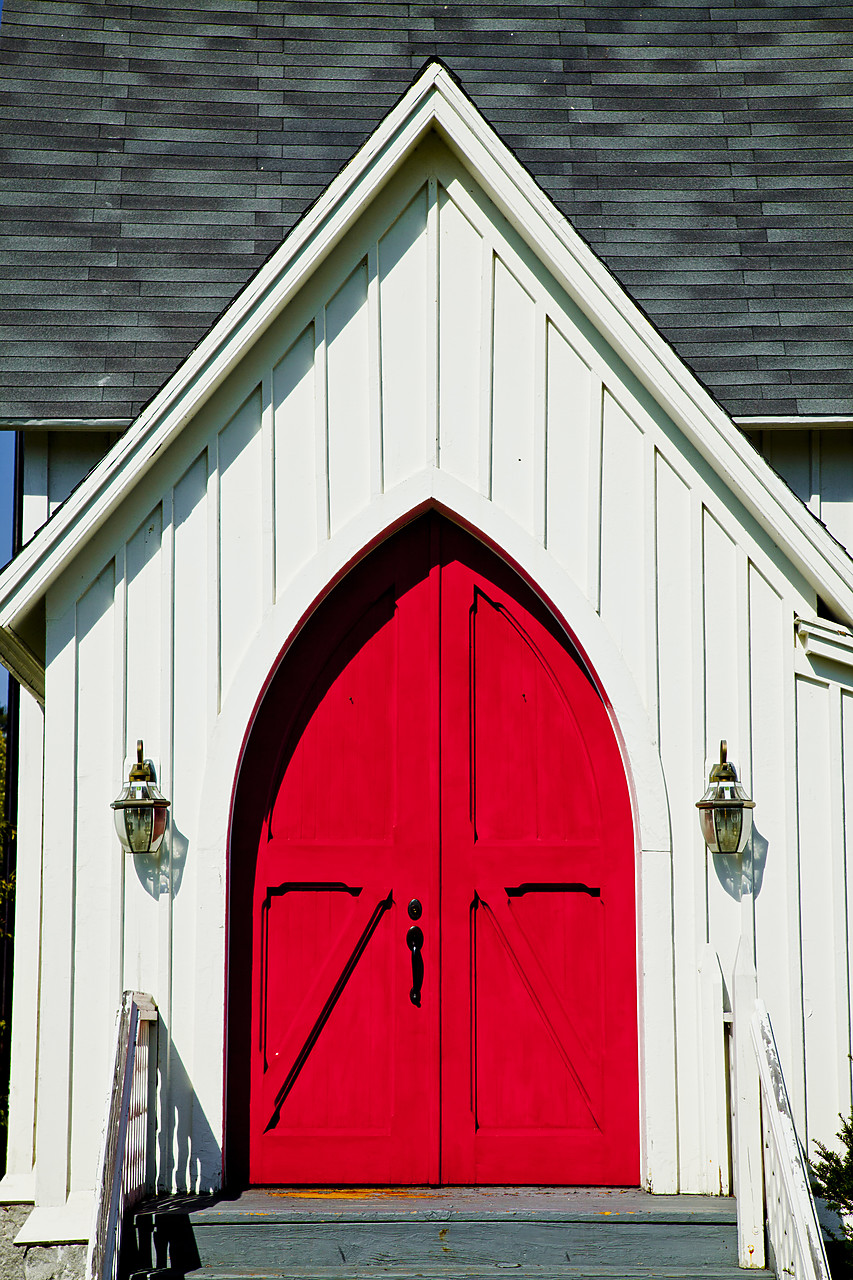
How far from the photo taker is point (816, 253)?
340 inches

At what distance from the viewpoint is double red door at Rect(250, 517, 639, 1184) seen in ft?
19.9

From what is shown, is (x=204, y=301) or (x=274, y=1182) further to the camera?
(x=204, y=301)

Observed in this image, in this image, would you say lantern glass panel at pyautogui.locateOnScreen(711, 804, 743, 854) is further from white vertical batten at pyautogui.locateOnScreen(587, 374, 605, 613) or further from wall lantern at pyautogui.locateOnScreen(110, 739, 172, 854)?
Result: wall lantern at pyautogui.locateOnScreen(110, 739, 172, 854)

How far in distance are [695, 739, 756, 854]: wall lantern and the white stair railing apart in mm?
831

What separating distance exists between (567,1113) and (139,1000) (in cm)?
213

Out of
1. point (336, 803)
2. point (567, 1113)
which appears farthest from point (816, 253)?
point (567, 1113)

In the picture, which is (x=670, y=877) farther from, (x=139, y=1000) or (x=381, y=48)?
(x=381, y=48)

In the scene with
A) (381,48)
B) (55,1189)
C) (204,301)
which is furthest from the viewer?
(381,48)

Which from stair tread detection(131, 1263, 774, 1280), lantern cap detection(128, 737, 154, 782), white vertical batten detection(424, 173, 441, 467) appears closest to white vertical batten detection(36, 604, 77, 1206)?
lantern cap detection(128, 737, 154, 782)

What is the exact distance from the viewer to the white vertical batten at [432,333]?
6.31m

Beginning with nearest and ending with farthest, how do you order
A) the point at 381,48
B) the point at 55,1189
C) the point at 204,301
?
1. the point at 55,1189
2. the point at 204,301
3. the point at 381,48

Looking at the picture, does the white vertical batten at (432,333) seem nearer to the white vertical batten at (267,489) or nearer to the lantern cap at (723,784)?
the white vertical batten at (267,489)

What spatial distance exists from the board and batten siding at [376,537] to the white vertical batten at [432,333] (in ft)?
0.05

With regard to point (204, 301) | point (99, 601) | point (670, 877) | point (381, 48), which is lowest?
point (670, 877)
